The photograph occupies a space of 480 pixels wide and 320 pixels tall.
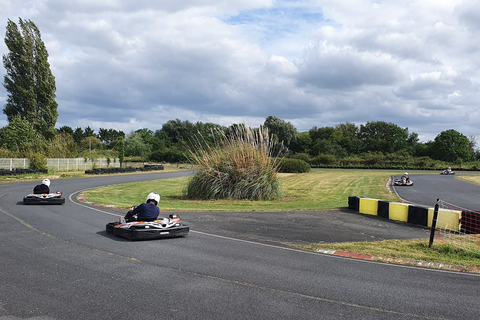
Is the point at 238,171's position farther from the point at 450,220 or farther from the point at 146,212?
the point at 146,212

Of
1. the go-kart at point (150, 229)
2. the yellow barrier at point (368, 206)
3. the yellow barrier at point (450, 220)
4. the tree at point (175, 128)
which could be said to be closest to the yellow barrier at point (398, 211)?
the yellow barrier at point (368, 206)

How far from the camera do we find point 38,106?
179 feet

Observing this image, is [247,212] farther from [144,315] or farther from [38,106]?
[38,106]

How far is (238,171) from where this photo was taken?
20.4m

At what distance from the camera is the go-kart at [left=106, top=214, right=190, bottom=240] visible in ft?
31.0

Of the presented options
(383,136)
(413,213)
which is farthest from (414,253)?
(383,136)

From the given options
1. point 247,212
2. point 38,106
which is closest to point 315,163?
point 38,106

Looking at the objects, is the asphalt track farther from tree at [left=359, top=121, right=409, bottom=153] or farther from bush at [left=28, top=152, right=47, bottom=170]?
tree at [left=359, top=121, right=409, bottom=153]

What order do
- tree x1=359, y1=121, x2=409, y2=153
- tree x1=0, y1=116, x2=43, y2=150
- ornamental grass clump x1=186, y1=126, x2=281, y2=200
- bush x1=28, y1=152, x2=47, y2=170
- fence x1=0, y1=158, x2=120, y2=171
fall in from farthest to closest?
tree x1=359, y1=121, x2=409, y2=153 < tree x1=0, y1=116, x2=43, y2=150 < bush x1=28, y1=152, x2=47, y2=170 < fence x1=0, y1=158, x2=120, y2=171 < ornamental grass clump x1=186, y1=126, x2=281, y2=200

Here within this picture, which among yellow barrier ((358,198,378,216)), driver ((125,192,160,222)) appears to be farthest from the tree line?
driver ((125,192,160,222))

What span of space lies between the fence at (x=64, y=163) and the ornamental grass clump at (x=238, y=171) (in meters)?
28.2

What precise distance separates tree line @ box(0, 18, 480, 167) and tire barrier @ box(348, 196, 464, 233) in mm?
6599

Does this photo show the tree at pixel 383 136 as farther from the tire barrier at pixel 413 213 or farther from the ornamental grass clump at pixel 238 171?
the tire barrier at pixel 413 213

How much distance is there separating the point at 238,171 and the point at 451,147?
7995 centimetres
